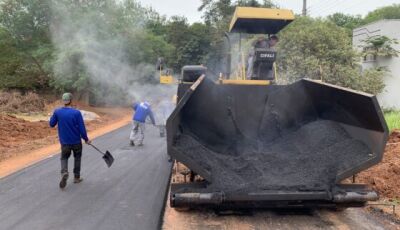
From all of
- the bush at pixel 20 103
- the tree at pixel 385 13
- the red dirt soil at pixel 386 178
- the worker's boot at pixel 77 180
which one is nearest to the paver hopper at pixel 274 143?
the red dirt soil at pixel 386 178

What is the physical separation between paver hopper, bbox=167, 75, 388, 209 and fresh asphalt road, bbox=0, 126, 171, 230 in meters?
0.86

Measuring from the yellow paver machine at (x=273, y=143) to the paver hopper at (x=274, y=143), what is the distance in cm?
1

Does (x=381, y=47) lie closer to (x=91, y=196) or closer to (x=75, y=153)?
(x=75, y=153)

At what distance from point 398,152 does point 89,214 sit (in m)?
6.03

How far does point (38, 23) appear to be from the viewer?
2269 cm

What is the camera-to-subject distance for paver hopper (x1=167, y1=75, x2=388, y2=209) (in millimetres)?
4906

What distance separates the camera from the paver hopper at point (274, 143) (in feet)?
16.1

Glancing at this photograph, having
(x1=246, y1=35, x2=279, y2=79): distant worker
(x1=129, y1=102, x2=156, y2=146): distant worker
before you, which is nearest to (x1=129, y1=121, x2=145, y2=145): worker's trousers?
(x1=129, y1=102, x2=156, y2=146): distant worker

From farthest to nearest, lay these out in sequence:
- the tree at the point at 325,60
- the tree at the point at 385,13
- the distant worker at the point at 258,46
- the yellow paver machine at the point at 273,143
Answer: the tree at the point at 385,13, the tree at the point at 325,60, the distant worker at the point at 258,46, the yellow paver machine at the point at 273,143

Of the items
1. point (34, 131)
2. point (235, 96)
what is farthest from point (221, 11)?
point (235, 96)

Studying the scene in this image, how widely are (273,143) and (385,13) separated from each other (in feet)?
184

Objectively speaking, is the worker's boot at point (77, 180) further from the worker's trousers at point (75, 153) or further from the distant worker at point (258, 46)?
the distant worker at point (258, 46)

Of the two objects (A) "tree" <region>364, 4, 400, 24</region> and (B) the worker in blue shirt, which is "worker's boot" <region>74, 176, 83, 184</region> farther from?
(A) "tree" <region>364, 4, 400, 24</region>

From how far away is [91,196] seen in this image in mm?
6289
